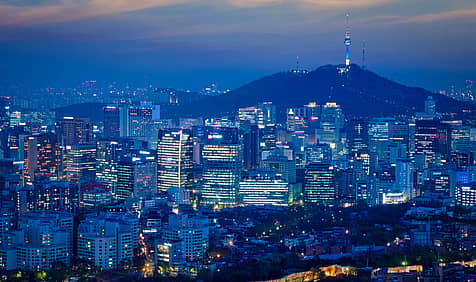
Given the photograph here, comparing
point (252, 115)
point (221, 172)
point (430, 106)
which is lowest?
point (221, 172)

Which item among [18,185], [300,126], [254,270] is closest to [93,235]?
[254,270]

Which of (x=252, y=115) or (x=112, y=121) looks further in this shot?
(x=252, y=115)

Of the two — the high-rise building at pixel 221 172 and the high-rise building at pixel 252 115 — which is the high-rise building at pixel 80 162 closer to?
the high-rise building at pixel 221 172

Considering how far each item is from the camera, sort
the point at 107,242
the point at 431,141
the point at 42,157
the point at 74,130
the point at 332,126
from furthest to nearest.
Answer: the point at 332,126
the point at 74,130
the point at 431,141
the point at 42,157
the point at 107,242

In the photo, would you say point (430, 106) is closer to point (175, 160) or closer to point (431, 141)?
point (431, 141)

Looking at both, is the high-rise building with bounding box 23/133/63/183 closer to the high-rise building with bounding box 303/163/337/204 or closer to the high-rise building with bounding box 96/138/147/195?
the high-rise building with bounding box 96/138/147/195

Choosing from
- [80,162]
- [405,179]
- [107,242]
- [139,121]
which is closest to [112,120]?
[139,121]

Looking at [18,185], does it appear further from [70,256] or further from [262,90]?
[262,90]
